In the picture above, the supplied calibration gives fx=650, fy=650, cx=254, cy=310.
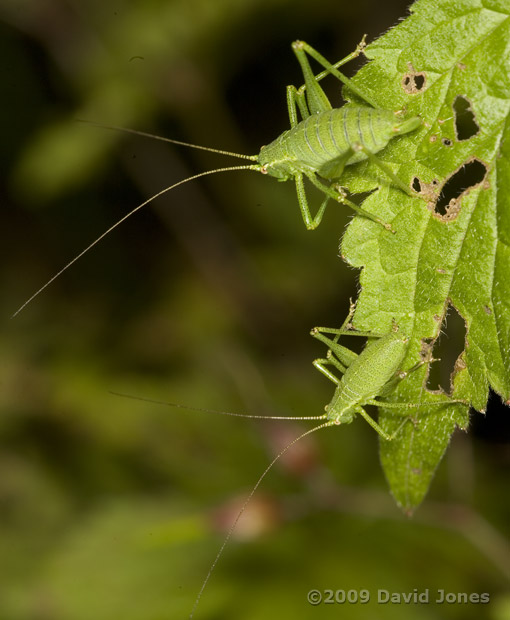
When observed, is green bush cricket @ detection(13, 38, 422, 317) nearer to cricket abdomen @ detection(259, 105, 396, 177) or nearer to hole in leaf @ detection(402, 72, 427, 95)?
cricket abdomen @ detection(259, 105, 396, 177)

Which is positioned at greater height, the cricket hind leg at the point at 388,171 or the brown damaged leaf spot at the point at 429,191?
the cricket hind leg at the point at 388,171

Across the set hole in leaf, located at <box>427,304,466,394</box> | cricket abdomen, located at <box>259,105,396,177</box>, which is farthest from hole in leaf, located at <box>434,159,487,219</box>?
hole in leaf, located at <box>427,304,466,394</box>

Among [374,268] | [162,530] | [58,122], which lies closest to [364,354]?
[374,268]

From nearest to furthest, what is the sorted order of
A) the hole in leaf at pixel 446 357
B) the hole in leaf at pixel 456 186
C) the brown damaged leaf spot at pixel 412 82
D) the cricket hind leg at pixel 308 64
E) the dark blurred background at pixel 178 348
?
the brown damaged leaf spot at pixel 412 82 → the hole in leaf at pixel 456 186 → the hole in leaf at pixel 446 357 → the cricket hind leg at pixel 308 64 → the dark blurred background at pixel 178 348

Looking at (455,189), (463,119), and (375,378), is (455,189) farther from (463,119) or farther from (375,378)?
(375,378)

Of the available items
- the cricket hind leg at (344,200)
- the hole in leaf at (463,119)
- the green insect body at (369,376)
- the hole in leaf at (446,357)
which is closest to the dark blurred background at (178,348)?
the green insect body at (369,376)

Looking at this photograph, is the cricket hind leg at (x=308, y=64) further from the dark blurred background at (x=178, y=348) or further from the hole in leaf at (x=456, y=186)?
the dark blurred background at (x=178, y=348)

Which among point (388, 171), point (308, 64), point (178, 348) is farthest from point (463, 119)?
point (178, 348)

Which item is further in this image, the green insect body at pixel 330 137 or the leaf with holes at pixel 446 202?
the green insect body at pixel 330 137
